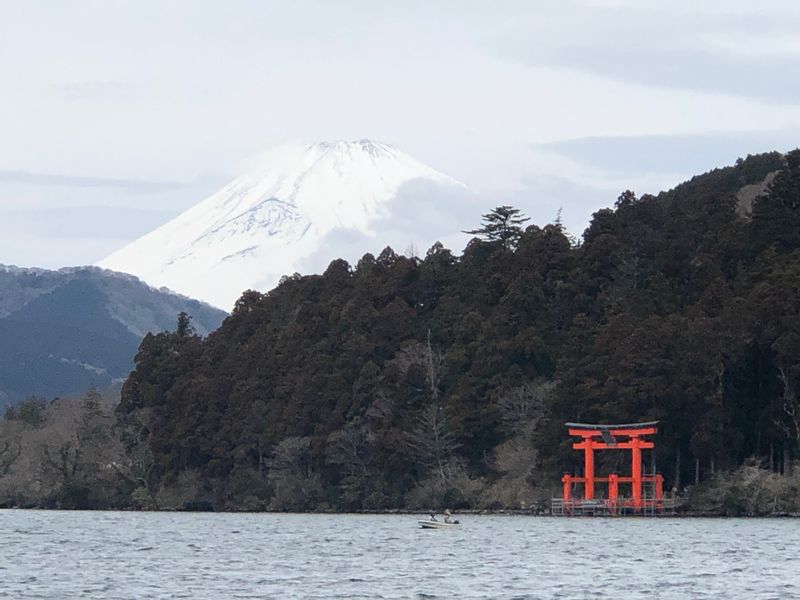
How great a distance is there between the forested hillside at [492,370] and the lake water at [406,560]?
6.71 meters

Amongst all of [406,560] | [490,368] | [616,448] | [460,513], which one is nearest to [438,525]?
[616,448]

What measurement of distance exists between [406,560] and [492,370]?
35.8m

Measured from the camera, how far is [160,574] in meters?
42.0

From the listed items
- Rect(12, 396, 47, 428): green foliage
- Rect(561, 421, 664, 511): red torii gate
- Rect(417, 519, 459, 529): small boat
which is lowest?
Rect(417, 519, 459, 529): small boat

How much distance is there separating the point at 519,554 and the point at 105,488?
160 feet

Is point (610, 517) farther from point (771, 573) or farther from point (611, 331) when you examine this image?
point (771, 573)

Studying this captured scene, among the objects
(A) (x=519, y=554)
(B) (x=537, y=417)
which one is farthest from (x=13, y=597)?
(B) (x=537, y=417)

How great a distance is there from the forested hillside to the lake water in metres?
6.71

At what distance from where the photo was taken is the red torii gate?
70.6m

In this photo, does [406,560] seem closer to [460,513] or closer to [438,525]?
[438,525]

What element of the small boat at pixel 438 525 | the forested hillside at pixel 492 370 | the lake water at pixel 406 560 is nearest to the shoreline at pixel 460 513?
the forested hillside at pixel 492 370

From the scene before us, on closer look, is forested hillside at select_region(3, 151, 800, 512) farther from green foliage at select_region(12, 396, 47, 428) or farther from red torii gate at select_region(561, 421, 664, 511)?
green foliage at select_region(12, 396, 47, 428)

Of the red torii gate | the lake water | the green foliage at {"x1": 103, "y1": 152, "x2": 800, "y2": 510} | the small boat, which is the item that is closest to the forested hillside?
the green foliage at {"x1": 103, "y1": 152, "x2": 800, "y2": 510}

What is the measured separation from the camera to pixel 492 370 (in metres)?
82.4
